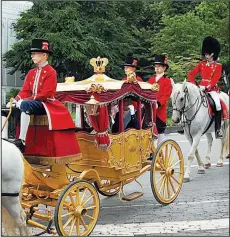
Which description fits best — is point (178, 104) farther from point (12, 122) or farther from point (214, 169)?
point (12, 122)

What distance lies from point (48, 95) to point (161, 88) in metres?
2.55

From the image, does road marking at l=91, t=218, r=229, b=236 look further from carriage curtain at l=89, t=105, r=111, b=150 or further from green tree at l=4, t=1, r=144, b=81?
green tree at l=4, t=1, r=144, b=81

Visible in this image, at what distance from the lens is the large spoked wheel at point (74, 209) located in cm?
421

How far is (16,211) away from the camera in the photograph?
4.01 metres

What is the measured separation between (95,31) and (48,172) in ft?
6.15

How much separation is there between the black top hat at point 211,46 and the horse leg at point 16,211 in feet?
8.04

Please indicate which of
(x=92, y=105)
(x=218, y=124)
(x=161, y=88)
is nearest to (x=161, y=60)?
(x=161, y=88)

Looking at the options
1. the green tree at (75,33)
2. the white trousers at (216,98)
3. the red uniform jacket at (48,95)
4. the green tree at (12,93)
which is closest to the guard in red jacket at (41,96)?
the red uniform jacket at (48,95)

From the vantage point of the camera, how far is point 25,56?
6754mm

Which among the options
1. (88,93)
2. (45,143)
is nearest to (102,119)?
(88,93)

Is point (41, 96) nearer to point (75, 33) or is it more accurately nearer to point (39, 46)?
point (39, 46)

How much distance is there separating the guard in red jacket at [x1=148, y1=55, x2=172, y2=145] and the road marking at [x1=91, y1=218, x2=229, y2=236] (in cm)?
209

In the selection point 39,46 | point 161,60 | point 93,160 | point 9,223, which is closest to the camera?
point 9,223

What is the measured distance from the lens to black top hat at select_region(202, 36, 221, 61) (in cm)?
502
